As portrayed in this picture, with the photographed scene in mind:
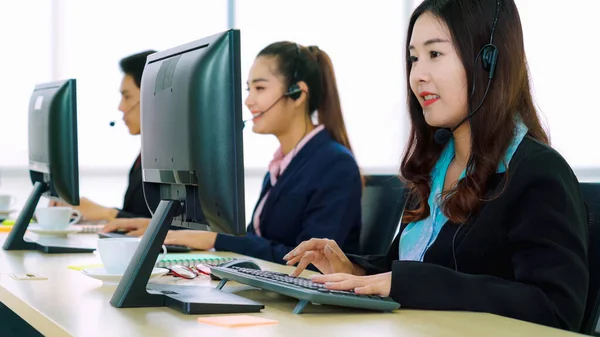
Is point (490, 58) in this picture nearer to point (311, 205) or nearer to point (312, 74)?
point (311, 205)

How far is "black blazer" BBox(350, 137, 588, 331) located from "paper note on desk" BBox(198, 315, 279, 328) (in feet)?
0.80

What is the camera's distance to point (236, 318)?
3.59 feet

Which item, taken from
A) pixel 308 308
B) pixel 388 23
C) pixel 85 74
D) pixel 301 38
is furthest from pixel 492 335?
pixel 388 23

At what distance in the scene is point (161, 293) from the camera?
123cm

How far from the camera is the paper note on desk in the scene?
3.45 feet

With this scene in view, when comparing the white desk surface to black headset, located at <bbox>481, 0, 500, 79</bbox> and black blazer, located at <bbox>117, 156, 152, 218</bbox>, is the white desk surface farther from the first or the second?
black blazer, located at <bbox>117, 156, 152, 218</bbox>

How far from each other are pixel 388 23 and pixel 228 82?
4.53 metres

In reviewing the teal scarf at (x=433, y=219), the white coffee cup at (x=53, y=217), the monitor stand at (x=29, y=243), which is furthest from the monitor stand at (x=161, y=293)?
the white coffee cup at (x=53, y=217)

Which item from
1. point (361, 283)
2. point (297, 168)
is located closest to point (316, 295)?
point (361, 283)

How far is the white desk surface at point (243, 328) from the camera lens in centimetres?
102

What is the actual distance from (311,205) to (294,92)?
43cm

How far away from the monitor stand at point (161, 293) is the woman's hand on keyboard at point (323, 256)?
24 cm

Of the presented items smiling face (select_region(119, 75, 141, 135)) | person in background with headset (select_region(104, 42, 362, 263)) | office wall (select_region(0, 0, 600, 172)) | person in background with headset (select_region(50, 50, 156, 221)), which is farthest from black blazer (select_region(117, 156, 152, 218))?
office wall (select_region(0, 0, 600, 172))

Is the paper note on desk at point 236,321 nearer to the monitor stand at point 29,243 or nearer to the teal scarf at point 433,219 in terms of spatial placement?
the teal scarf at point 433,219
